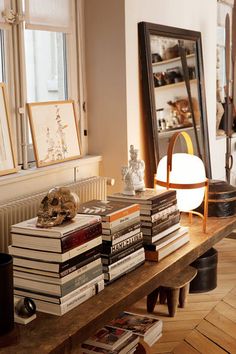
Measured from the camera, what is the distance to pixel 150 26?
317 cm

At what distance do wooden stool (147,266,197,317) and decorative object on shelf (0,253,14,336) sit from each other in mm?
1273

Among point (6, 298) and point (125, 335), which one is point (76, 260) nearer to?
point (6, 298)

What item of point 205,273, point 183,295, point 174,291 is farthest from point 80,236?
point 205,273

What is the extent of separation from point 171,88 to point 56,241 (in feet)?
6.20

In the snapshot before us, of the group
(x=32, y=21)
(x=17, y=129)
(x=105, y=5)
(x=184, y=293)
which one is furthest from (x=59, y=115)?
(x=184, y=293)

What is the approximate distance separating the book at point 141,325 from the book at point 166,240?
0.48 metres

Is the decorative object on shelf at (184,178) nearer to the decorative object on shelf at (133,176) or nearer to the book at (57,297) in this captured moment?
the decorative object on shelf at (133,176)

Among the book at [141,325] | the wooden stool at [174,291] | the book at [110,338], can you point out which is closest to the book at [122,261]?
the book at [110,338]

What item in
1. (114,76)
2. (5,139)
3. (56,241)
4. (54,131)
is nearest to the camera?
(56,241)

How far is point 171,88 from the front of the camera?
3.45 metres

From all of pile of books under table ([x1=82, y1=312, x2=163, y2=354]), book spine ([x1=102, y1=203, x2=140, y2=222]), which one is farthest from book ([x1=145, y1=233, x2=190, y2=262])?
pile of books under table ([x1=82, y1=312, x2=163, y2=354])

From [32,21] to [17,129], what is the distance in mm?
535

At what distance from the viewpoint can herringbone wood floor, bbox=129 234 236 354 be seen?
263cm

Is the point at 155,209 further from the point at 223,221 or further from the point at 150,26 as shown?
the point at 150,26
